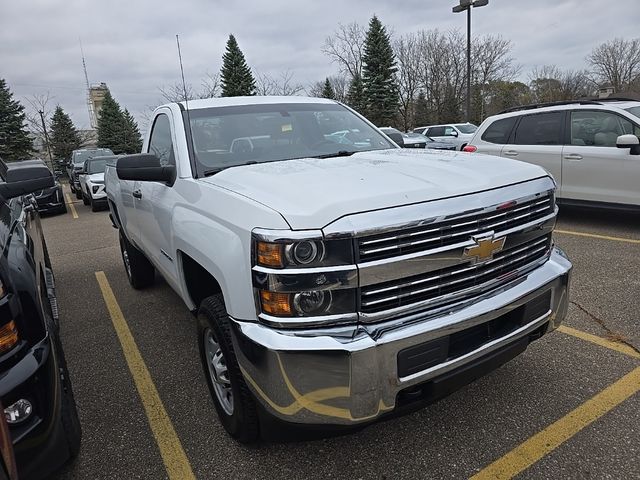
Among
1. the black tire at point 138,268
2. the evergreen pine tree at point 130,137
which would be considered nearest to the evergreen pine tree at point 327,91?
the evergreen pine tree at point 130,137

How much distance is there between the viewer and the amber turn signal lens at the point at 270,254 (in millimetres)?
1838

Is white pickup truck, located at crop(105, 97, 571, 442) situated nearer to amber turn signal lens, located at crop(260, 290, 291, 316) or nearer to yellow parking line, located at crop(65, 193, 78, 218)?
amber turn signal lens, located at crop(260, 290, 291, 316)

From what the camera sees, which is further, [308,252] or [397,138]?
[397,138]

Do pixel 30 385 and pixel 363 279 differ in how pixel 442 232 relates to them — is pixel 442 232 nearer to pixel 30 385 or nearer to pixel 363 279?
pixel 363 279

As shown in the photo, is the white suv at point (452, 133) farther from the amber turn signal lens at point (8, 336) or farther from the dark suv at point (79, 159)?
the amber turn signal lens at point (8, 336)

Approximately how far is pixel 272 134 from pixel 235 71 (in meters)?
35.8

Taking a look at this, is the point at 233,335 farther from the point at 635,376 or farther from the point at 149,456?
the point at 635,376

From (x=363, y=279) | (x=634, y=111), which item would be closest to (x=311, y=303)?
(x=363, y=279)

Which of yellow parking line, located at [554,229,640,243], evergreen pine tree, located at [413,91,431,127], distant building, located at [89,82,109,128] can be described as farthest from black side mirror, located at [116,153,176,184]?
distant building, located at [89,82,109,128]

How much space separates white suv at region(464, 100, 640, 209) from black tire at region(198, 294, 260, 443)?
19.6 ft

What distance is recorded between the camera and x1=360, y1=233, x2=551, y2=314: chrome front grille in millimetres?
1943

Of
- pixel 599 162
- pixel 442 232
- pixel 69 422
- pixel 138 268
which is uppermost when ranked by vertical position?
pixel 442 232

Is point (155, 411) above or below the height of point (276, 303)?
below

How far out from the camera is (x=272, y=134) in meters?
3.31
